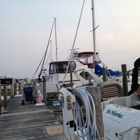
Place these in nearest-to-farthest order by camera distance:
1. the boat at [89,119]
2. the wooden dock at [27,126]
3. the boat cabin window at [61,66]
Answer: the boat at [89,119], the wooden dock at [27,126], the boat cabin window at [61,66]

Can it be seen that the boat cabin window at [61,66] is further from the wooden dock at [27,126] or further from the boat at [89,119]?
the boat at [89,119]

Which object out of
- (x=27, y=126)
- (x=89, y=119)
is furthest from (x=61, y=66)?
(x=89, y=119)

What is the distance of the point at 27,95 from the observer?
10680 millimetres

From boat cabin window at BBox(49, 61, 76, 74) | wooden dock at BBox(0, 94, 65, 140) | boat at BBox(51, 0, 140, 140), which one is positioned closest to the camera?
boat at BBox(51, 0, 140, 140)

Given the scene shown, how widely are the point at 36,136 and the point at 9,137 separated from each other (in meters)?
0.75

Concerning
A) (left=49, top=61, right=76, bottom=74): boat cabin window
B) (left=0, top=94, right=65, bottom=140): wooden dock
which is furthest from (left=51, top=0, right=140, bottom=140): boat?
(left=49, top=61, right=76, bottom=74): boat cabin window

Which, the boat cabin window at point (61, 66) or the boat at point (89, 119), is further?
the boat cabin window at point (61, 66)

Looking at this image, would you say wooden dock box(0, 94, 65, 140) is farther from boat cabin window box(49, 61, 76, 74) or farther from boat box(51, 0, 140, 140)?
boat cabin window box(49, 61, 76, 74)

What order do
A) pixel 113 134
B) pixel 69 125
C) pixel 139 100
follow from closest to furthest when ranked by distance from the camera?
pixel 69 125
pixel 113 134
pixel 139 100

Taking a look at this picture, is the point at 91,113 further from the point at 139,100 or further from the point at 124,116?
the point at 139,100

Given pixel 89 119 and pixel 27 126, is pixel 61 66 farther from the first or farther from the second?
Answer: pixel 89 119

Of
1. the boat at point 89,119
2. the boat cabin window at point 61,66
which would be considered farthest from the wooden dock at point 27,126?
the boat cabin window at point 61,66

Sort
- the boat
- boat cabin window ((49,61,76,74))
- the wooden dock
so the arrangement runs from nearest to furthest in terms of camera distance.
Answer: the boat
the wooden dock
boat cabin window ((49,61,76,74))

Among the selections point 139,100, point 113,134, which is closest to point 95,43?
point 139,100
